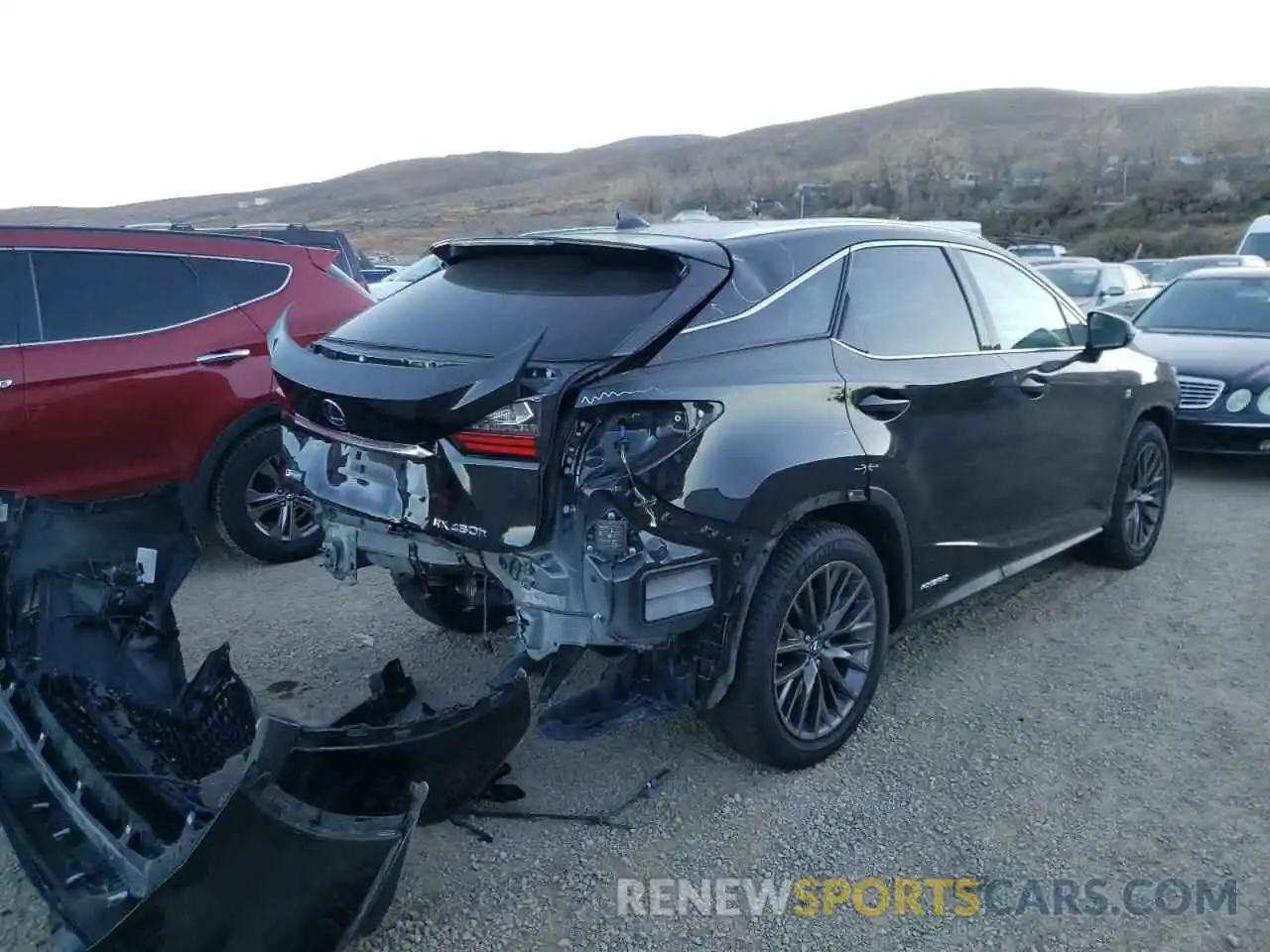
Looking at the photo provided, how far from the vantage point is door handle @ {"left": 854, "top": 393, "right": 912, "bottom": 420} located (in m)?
3.72

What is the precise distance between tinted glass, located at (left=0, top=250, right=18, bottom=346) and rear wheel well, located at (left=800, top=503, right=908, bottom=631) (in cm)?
399

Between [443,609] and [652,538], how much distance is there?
6.15ft

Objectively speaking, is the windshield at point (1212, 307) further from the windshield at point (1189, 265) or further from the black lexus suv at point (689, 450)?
the windshield at point (1189, 265)

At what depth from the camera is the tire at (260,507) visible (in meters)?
5.64

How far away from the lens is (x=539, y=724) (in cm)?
325

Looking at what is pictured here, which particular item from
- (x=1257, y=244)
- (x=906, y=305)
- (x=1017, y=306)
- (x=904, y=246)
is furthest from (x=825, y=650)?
(x=1257, y=244)

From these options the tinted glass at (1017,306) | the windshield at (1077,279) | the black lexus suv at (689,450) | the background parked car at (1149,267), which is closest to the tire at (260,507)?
the black lexus suv at (689,450)

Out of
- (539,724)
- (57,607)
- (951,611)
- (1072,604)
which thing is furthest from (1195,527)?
(57,607)

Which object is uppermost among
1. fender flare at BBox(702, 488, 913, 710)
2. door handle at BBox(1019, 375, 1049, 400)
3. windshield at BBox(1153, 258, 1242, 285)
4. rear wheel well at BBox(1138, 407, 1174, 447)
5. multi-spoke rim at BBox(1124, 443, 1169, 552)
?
door handle at BBox(1019, 375, 1049, 400)

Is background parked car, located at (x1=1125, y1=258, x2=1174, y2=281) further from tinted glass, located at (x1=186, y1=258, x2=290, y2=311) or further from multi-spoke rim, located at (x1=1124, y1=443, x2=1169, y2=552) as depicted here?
tinted glass, located at (x1=186, y1=258, x2=290, y2=311)

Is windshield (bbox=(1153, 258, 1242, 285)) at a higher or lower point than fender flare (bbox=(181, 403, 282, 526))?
lower

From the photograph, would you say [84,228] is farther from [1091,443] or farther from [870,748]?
[1091,443]

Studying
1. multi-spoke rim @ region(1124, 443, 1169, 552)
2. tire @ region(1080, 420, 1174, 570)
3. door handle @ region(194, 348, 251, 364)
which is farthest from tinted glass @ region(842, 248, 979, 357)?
door handle @ region(194, 348, 251, 364)

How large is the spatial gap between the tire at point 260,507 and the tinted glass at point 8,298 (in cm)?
115
